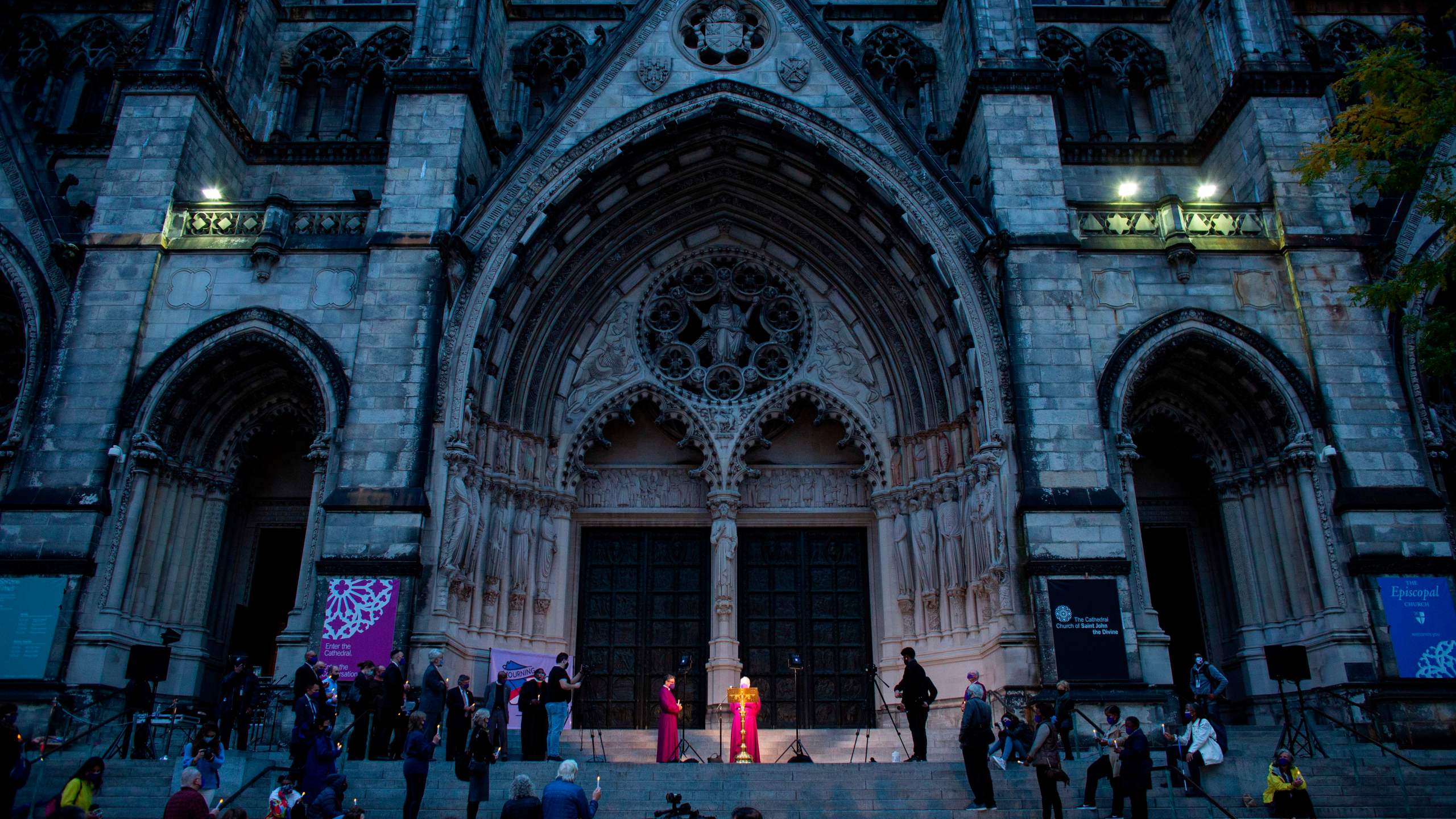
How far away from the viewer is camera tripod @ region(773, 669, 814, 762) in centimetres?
1342

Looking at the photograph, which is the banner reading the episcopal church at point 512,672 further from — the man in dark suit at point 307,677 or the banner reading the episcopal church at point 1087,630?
the banner reading the episcopal church at point 1087,630

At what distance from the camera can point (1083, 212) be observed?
54.0 feet

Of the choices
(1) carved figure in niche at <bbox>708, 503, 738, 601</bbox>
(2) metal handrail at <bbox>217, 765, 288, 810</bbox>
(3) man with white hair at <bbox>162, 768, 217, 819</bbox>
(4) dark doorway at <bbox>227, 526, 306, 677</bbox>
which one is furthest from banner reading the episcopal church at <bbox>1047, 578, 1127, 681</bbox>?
(4) dark doorway at <bbox>227, 526, 306, 677</bbox>

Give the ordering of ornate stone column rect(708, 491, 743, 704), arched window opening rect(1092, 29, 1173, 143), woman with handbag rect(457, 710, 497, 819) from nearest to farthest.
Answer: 1. woman with handbag rect(457, 710, 497, 819)
2. ornate stone column rect(708, 491, 743, 704)
3. arched window opening rect(1092, 29, 1173, 143)

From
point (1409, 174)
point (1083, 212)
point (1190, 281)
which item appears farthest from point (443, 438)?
point (1409, 174)

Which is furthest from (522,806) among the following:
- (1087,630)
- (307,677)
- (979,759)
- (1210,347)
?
(1210,347)

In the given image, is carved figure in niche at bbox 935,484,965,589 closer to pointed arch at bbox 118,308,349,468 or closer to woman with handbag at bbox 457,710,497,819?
woman with handbag at bbox 457,710,497,819

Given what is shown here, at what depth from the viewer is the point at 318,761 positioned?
9.20 m

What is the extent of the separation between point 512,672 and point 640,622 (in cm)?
305

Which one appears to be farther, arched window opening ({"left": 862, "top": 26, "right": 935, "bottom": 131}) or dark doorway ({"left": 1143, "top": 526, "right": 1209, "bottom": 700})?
arched window opening ({"left": 862, "top": 26, "right": 935, "bottom": 131})

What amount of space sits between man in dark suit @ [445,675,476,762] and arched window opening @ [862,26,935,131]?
13636 millimetres

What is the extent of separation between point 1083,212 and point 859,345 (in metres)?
4.42

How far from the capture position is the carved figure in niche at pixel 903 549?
16.7 metres

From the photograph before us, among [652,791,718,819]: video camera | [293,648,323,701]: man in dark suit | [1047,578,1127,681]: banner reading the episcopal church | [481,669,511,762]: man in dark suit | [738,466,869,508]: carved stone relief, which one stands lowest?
[652,791,718,819]: video camera
